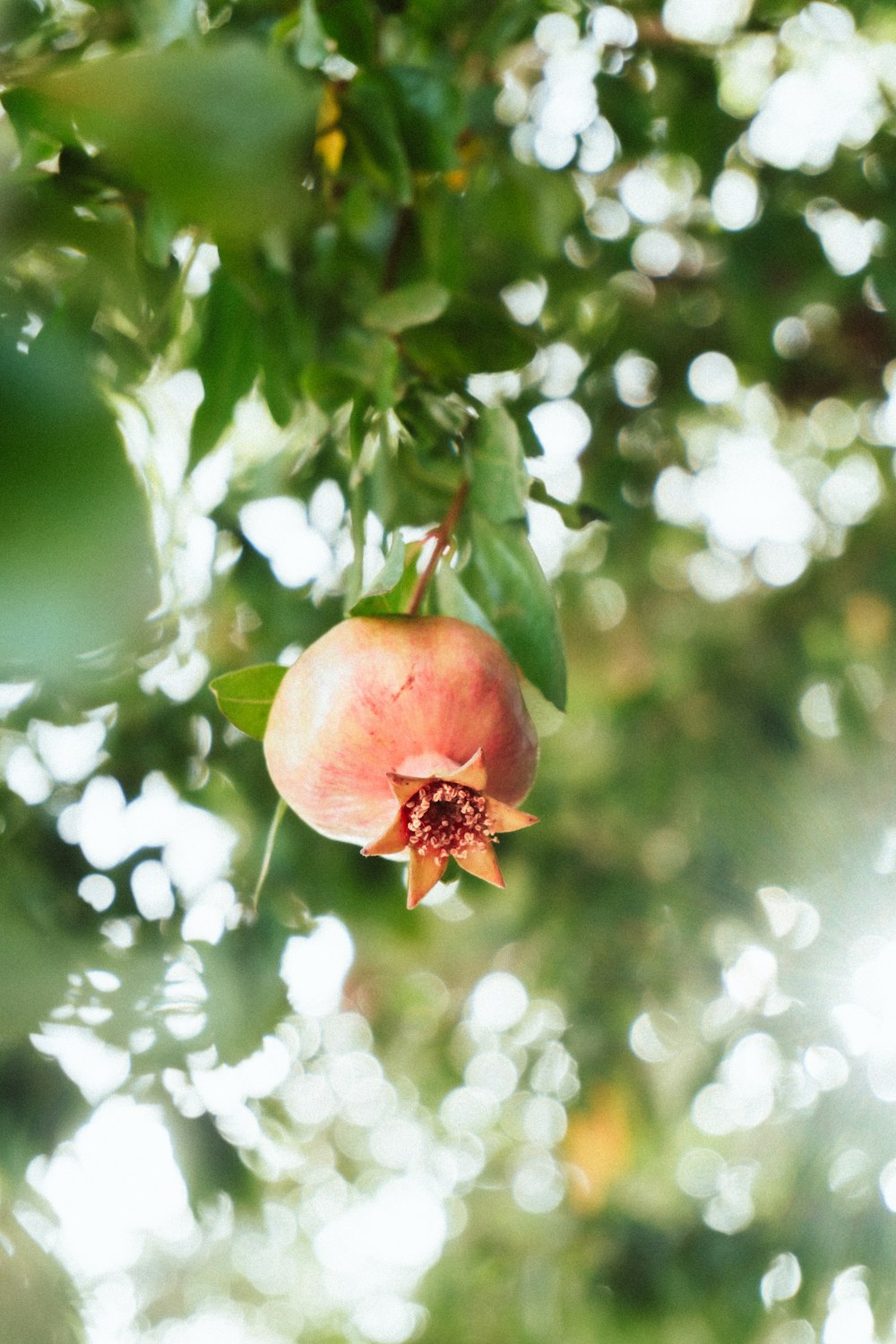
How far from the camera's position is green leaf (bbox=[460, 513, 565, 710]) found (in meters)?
0.60

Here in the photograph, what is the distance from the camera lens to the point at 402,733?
545 mm

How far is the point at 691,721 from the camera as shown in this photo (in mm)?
2191

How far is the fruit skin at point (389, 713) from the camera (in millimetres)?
538

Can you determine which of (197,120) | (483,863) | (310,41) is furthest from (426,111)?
(483,863)

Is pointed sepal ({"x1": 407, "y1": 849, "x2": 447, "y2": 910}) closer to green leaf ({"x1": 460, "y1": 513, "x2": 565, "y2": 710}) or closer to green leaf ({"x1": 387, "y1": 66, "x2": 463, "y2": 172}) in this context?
green leaf ({"x1": 460, "y1": 513, "x2": 565, "y2": 710})

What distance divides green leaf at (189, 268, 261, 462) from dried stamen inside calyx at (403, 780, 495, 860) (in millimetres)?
353

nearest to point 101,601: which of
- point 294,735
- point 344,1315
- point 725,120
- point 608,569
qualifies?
point 294,735

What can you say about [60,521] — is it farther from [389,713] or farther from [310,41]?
[310,41]

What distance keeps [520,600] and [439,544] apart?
0.21 ft

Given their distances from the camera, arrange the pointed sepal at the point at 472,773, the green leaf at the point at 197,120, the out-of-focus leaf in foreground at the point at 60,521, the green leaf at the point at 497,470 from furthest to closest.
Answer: the green leaf at the point at 497,470 < the pointed sepal at the point at 472,773 < the green leaf at the point at 197,120 < the out-of-focus leaf in foreground at the point at 60,521

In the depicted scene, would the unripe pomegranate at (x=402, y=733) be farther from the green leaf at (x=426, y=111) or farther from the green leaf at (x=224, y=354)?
the green leaf at (x=426, y=111)

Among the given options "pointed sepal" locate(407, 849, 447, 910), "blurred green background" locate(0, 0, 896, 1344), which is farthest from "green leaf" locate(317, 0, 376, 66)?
"pointed sepal" locate(407, 849, 447, 910)

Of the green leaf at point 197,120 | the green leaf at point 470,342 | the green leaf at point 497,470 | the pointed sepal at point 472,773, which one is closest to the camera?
the green leaf at point 197,120

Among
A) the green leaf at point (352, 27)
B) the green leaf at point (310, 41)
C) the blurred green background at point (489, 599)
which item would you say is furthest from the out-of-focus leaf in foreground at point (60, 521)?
the green leaf at point (352, 27)
